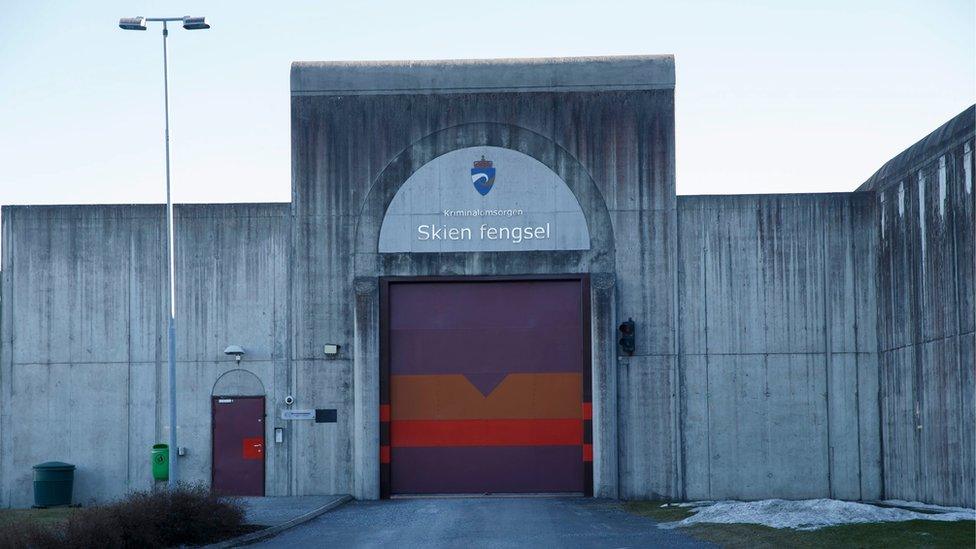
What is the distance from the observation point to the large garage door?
29.1 m

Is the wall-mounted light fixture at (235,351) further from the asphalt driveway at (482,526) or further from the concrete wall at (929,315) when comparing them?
the concrete wall at (929,315)

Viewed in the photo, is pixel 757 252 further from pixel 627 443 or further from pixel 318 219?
pixel 318 219

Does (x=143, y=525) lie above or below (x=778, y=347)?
below

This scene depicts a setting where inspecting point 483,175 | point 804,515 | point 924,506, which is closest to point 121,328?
point 483,175

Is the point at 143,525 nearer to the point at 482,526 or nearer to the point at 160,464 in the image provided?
the point at 482,526

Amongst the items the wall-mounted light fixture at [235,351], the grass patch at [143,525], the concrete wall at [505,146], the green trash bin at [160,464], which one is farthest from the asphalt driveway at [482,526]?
the wall-mounted light fixture at [235,351]

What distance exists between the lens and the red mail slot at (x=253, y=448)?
29281mm

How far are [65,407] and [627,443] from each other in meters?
12.8

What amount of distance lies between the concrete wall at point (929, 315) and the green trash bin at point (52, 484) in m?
18.2

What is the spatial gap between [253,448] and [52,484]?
4.43m

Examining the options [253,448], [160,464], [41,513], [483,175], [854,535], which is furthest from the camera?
[483,175]

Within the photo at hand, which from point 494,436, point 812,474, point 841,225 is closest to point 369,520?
point 494,436

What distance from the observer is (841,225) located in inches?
1156

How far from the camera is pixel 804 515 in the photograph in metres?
20.1
